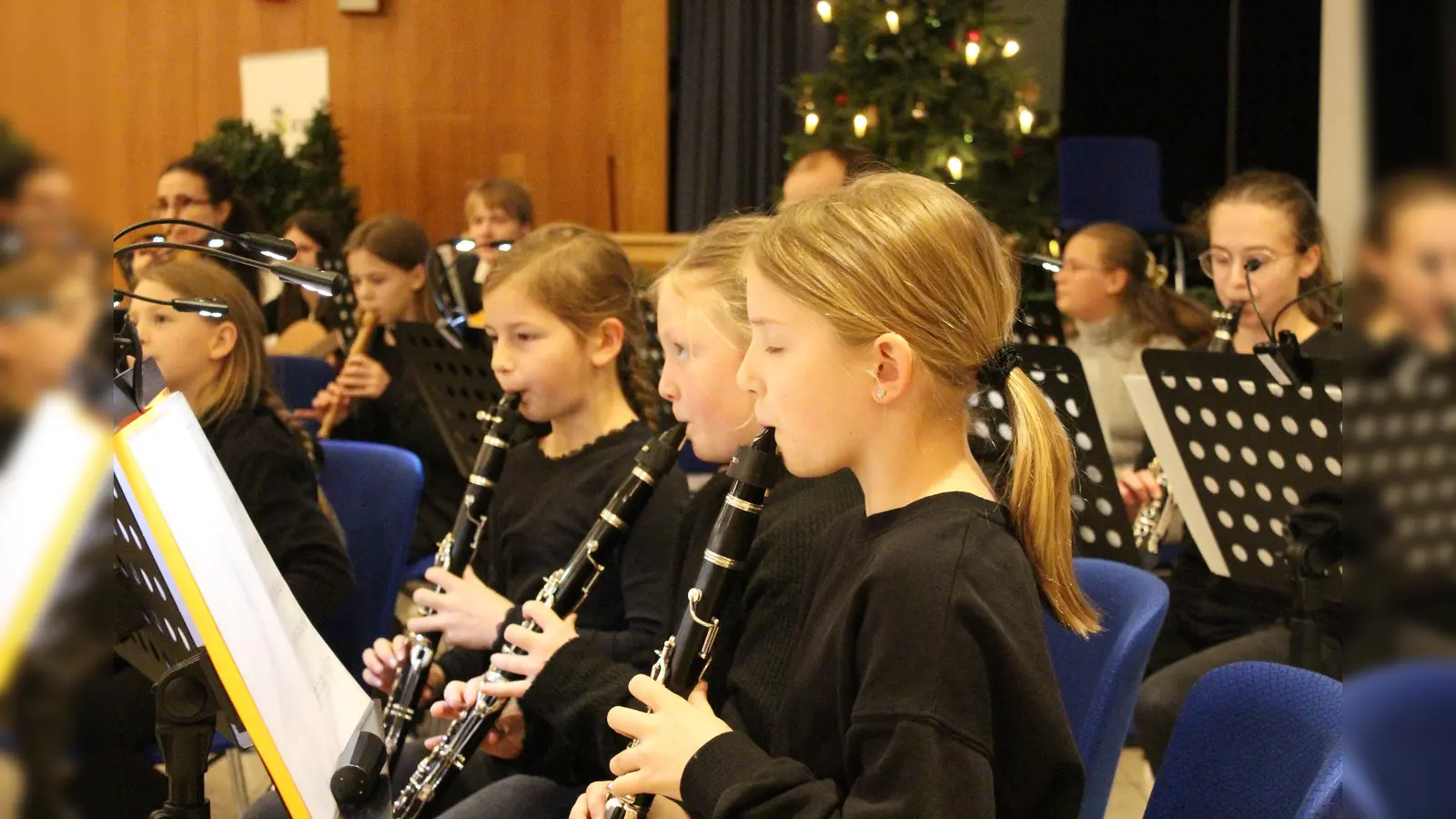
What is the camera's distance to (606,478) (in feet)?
6.48

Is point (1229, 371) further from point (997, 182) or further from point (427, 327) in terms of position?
point (997, 182)

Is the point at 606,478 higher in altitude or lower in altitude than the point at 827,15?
lower

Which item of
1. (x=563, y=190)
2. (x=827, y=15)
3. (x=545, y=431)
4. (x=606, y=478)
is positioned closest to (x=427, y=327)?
(x=545, y=431)

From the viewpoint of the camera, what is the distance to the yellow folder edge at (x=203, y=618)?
97cm

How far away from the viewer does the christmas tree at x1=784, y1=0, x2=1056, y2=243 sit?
16.6 ft

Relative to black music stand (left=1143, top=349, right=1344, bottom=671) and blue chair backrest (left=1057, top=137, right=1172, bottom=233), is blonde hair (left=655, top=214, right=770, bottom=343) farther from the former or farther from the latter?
blue chair backrest (left=1057, top=137, right=1172, bottom=233)

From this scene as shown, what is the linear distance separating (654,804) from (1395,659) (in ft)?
3.82

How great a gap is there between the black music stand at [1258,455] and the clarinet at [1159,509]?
1.51ft

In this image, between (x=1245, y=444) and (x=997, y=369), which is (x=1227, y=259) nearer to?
(x=1245, y=444)

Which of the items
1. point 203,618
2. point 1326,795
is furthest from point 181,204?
point 1326,795

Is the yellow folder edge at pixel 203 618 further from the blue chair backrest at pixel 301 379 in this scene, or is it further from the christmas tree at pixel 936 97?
the christmas tree at pixel 936 97

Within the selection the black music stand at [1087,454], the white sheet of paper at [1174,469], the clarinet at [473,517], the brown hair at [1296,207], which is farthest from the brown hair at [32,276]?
the brown hair at [1296,207]

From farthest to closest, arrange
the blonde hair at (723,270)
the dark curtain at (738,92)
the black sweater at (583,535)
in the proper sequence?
the dark curtain at (738,92)
the black sweater at (583,535)
the blonde hair at (723,270)

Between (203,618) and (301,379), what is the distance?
276cm
